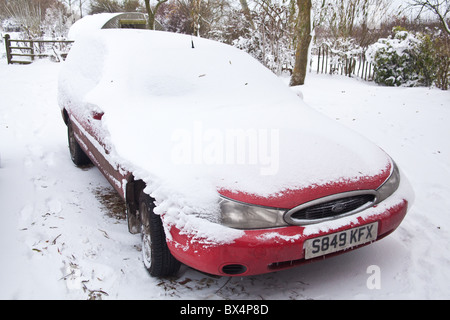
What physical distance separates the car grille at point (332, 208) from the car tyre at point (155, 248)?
0.84 meters

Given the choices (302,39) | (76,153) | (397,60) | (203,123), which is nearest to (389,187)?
(203,123)

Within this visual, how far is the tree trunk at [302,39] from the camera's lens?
9464 mm

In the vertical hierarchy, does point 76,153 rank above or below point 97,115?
below

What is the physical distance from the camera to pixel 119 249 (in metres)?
2.78

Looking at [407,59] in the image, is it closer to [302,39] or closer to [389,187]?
[302,39]

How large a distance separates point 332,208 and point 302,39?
8.32 metres

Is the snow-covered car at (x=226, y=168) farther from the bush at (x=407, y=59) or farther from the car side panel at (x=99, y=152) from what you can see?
the bush at (x=407, y=59)

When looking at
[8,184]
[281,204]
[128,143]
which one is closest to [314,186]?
[281,204]

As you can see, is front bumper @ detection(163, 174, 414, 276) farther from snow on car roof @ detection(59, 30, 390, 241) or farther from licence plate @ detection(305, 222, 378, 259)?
snow on car roof @ detection(59, 30, 390, 241)

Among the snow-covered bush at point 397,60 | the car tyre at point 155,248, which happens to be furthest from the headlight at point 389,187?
the snow-covered bush at point 397,60
